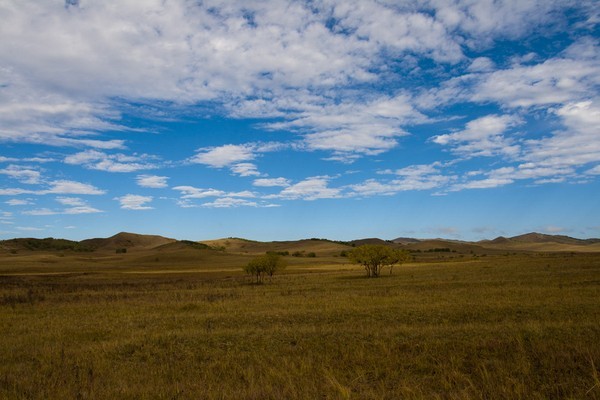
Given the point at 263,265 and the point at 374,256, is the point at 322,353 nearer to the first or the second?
the point at 374,256

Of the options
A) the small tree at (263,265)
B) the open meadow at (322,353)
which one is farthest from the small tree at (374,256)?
the open meadow at (322,353)

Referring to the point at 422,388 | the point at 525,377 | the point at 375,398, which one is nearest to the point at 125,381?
the point at 375,398

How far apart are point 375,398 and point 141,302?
26.8 metres

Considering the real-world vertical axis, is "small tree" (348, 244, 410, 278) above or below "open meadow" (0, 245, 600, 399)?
above

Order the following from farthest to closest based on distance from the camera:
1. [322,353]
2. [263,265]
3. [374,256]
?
[263,265] → [374,256] → [322,353]

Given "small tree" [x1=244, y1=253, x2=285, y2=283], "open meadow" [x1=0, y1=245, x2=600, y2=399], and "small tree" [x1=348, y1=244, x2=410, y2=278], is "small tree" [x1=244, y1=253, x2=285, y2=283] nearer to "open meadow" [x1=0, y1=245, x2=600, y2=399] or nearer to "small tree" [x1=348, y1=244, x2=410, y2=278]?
"small tree" [x1=348, y1=244, x2=410, y2=278]

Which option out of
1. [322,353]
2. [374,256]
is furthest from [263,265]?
[322,353]

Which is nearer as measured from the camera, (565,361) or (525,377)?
(525,377)

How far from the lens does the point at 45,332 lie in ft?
62.8

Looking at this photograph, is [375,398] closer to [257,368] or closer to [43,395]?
[257,368]

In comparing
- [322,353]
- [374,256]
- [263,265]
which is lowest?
[322,353]

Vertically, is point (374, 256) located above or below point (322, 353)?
above

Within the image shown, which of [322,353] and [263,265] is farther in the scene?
[263,265]

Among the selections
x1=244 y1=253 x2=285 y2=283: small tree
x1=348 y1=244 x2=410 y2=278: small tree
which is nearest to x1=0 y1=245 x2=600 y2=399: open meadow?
x1=348 y1=244 x2=410 y2=278: small tree
